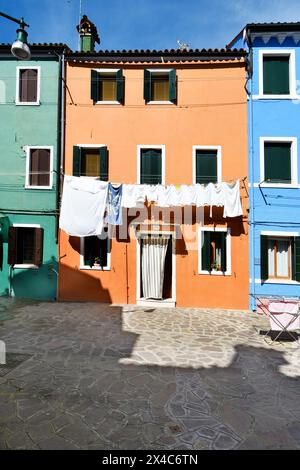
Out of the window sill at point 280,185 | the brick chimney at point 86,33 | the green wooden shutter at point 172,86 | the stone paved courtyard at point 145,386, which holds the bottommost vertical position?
the stone paved courtyard at point 145,386

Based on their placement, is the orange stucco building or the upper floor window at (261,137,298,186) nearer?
the upper floor window at (261,137,298,186)

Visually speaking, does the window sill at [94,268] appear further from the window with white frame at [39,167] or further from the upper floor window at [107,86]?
the upper floor window at [107,86]

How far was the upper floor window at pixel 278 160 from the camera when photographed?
10508mm

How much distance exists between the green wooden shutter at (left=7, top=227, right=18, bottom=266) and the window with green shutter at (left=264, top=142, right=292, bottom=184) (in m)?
10.4

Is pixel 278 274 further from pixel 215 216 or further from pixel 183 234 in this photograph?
pixel 183 234

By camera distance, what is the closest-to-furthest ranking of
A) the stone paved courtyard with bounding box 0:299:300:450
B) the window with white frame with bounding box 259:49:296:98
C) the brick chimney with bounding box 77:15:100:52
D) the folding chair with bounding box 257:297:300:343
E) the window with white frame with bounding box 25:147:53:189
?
the stone paved courtyard with bounding box 0:299:300:450 < the folding chair with bounding box 257:297:300:343 < the window with white frame with bounding box 259:49:296:98 < the window with white frame with bounding box 25:147:53:189 < the brick chimney with bounding box 77:15:100:52

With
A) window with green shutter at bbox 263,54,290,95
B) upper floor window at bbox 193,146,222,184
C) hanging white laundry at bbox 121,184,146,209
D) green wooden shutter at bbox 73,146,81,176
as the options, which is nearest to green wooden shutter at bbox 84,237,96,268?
hanging white laundry at bbox 121,184,146,209

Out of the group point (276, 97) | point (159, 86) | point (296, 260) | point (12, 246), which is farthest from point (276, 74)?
point (12, 246)

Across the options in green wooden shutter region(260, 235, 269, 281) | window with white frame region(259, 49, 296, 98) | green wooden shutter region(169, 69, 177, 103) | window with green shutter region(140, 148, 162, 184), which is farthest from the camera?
window with green shutter region(140, 148, 162, 184)

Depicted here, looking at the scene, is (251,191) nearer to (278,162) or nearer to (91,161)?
(278,162)

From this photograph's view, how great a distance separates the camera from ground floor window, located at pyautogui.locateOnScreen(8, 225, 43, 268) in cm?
1105

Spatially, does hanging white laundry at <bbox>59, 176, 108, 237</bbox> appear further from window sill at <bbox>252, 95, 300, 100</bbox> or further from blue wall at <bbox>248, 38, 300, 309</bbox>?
window sill at <bbox>252, 95, 300, 100</bbox>

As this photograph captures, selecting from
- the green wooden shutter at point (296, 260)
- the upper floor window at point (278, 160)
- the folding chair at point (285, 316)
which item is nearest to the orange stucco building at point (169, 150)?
the upper floor window at point (278, 160)
